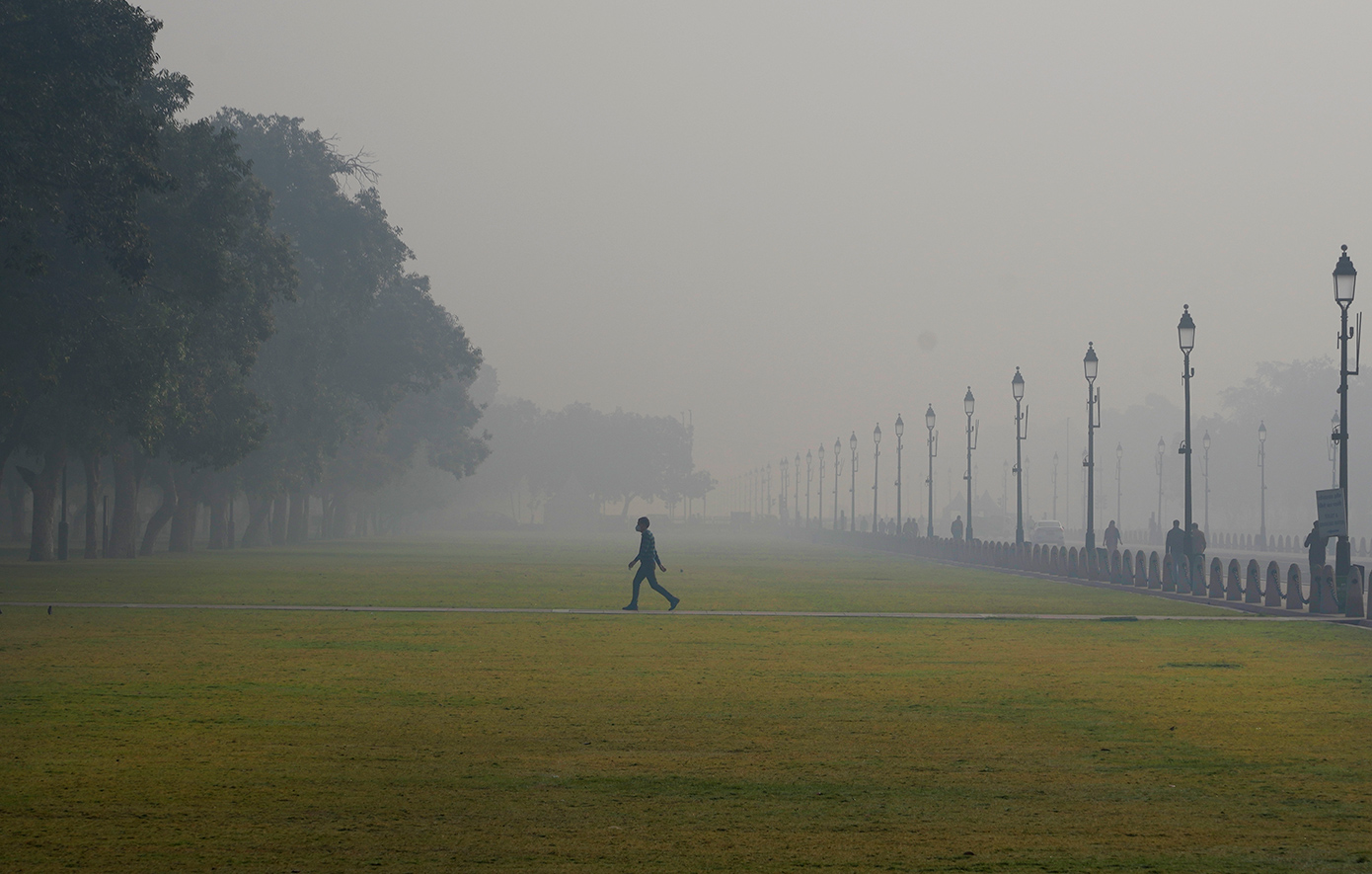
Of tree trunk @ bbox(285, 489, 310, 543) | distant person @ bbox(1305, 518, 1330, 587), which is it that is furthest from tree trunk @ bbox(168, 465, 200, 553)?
distant person @ bbox(1305, 518, 1330, 587)

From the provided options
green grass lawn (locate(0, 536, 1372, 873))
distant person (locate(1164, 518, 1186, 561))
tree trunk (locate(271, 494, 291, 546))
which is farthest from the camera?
tree trunk (locate(271, 494, 291, 546))

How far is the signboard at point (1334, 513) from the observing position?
2738 centimetres

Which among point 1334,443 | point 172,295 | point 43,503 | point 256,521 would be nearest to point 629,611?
point 172,295

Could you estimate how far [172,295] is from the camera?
132 ft

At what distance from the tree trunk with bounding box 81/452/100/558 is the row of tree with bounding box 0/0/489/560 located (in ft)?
0.42

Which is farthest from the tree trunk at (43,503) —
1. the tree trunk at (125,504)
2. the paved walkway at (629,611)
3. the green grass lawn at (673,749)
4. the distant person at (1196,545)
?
the distant person at (1196,545)

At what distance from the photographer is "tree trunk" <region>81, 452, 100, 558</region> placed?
49125 millimetres

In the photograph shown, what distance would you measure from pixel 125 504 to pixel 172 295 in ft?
54.5

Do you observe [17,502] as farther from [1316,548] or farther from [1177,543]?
[1316,548]

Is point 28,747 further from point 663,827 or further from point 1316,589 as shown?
point 1316,589

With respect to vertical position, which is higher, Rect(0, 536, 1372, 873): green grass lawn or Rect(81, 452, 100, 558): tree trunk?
Rect(81, 452, 100, 558): tree trunk

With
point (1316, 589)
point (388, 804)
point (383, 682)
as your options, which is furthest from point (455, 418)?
point (388, 804)

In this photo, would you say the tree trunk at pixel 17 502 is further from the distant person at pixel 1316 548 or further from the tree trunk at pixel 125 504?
the distant person at pixel 1316 548

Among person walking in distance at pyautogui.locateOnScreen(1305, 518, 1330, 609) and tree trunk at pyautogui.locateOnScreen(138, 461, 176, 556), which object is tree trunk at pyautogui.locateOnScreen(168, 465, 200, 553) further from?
person walking in distance at pyautogui.locateOnScreen(1305, 518, 1330, 609)
